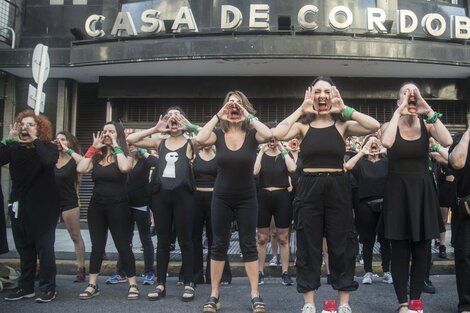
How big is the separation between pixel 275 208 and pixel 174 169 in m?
1.70

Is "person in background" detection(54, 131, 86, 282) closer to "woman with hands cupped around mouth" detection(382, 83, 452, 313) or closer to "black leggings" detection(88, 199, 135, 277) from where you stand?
"black leggings" detection(88, 199, 135, 277)

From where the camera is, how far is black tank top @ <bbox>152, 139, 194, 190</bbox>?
5445 millimetres

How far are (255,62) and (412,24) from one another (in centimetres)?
398

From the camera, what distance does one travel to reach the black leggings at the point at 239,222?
192 inches

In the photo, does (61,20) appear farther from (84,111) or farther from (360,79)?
(360,79)

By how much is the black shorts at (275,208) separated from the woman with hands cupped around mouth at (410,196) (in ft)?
6.65

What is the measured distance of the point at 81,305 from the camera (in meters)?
5.10

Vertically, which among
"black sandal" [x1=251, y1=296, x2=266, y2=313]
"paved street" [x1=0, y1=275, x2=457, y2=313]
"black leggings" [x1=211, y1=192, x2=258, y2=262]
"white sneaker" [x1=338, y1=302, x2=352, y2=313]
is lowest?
"paved street" [x1=0, y1=275, x2=457, y2=313]

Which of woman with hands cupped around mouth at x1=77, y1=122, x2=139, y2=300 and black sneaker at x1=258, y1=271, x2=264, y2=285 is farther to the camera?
black sneaker at x1=258, y1=271, x2=264, y2=285

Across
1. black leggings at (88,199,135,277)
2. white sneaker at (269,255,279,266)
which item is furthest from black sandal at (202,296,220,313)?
white sneaker at (269,255,279,266)

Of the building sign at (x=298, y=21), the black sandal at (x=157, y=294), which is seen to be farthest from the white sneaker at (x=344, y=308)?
the building sign at (x=298, y=21)

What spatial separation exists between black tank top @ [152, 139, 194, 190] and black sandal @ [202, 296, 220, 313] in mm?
1339

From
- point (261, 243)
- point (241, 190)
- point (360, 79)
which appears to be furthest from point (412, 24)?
point (241, 190)

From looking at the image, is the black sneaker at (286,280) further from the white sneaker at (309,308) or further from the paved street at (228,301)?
the white sneaker at (309,308)
